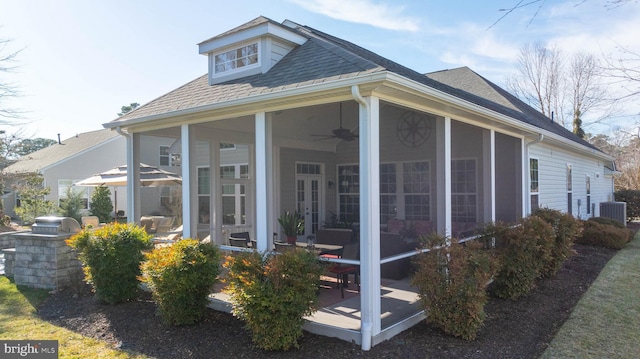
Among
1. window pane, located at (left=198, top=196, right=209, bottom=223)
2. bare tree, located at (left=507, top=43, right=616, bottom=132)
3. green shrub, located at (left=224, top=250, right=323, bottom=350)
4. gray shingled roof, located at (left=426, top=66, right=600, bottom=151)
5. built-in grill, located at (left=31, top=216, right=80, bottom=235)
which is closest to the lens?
green shrub, located at (left=224, top=250, right=323, bottom=350)

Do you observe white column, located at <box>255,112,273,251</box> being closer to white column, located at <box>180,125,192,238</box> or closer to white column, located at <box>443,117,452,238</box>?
white column, located at <box>180,125,192,238</box>

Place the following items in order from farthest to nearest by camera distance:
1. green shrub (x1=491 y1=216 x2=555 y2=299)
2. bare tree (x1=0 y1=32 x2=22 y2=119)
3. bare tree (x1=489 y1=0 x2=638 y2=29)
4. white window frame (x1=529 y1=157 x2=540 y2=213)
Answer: bare tree (x1=0 y1=32 x2=22 y2=119) < white window frame (x1=529 y1=157 x2=540 y2=213) < green shrub (x1=491 y1=216 x2=555 y2=299) < bare tree (x1=489 y1=0 x2=638 y2=29)

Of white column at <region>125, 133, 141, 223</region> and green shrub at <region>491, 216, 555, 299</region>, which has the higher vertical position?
white column at <region>125, 133, 141, 223</region>

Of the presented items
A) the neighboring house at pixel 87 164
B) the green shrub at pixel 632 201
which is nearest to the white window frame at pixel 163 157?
the neighboring house at pixel 87 164

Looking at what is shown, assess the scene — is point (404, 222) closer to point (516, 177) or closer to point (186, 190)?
point (516, 177)

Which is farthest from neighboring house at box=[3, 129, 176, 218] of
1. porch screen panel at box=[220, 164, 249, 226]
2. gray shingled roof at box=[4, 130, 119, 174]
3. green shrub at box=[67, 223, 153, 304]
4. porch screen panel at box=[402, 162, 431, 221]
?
green shrub at box=[67, 223, 153, 304]

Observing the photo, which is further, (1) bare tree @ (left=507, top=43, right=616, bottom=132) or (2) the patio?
(1) bare tree @ (left=507, top=43, right=616, bottom=132)

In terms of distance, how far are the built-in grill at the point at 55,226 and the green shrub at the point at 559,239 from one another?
8.50 meters

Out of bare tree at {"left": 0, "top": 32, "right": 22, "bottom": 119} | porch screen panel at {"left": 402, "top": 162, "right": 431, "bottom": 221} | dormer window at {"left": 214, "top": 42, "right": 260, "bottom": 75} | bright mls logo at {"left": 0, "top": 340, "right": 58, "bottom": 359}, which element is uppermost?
bare tree at {"left": 0, "top": 32, "right": 22, "bottom": 119}

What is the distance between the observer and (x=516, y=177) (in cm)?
942

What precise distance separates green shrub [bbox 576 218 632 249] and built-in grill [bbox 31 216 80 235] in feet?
38.5

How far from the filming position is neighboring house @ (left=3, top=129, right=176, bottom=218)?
2202 cm

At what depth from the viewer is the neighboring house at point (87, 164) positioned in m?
22.0

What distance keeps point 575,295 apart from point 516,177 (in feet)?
10.7
